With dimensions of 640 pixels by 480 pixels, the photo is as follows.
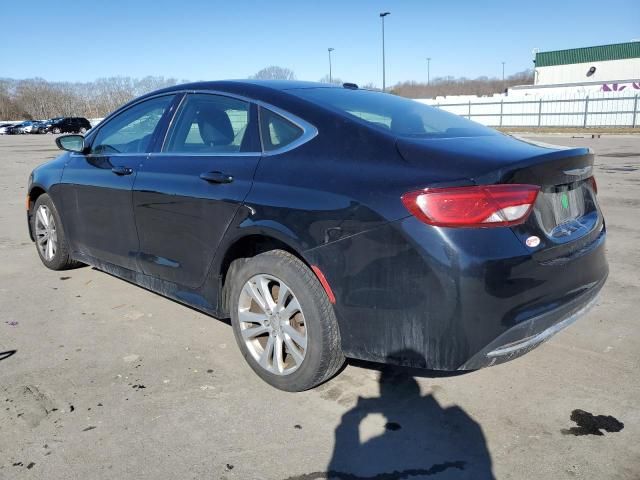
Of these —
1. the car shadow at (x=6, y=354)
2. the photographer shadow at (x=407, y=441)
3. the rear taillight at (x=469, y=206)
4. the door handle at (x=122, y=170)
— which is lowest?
the photographer shadow at (x=407, y=441)

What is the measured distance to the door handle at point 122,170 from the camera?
387 centimetres

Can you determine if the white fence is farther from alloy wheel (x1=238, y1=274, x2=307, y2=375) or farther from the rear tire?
alloy wheel (x1=238, y1=274, x2=307, y2=375)

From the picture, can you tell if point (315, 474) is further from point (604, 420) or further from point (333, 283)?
point (604, 420)

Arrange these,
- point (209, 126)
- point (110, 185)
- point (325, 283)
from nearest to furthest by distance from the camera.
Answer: point (325, 283)
point (209, 126)
point (110, 185)

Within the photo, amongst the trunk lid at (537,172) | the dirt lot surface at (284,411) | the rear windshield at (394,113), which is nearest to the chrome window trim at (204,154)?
the rear windshield at (394,113)

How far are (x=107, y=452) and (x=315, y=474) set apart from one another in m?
0.98

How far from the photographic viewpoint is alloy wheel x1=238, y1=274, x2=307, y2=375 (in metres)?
2.89

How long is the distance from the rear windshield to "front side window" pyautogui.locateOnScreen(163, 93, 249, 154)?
14.9 inches

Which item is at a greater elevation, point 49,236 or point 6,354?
point 49,236

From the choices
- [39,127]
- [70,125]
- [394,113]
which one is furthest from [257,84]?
[39,127]

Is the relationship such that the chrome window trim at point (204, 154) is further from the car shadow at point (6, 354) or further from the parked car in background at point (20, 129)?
the parked car in background at point (20, 129)

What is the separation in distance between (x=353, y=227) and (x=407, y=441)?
103 centimetres

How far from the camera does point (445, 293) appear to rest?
2314 millimetres

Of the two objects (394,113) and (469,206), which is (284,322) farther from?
(394,113)
